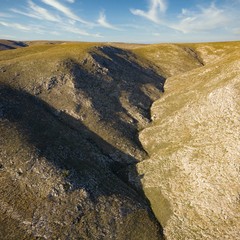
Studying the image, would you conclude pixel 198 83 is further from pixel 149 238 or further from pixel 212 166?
pixel 149 238

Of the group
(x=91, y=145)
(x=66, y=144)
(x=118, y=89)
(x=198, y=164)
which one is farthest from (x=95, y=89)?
(x=198, y=164)

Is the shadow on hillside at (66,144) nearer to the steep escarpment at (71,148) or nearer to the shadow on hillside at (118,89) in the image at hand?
the steep escarpment at (71,148)

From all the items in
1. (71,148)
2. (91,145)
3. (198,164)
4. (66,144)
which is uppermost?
(198,164)

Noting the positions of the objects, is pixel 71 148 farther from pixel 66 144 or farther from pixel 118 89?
pixel 118 89

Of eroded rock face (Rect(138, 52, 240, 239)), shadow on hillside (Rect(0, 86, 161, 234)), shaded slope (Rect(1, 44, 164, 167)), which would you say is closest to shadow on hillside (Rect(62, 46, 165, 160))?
shaded slope (Rect(1, 44, 164, 167))

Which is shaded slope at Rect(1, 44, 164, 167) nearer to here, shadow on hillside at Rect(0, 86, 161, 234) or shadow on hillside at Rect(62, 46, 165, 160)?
shadow on hillside at Rect(62, 46, 165, 160)
